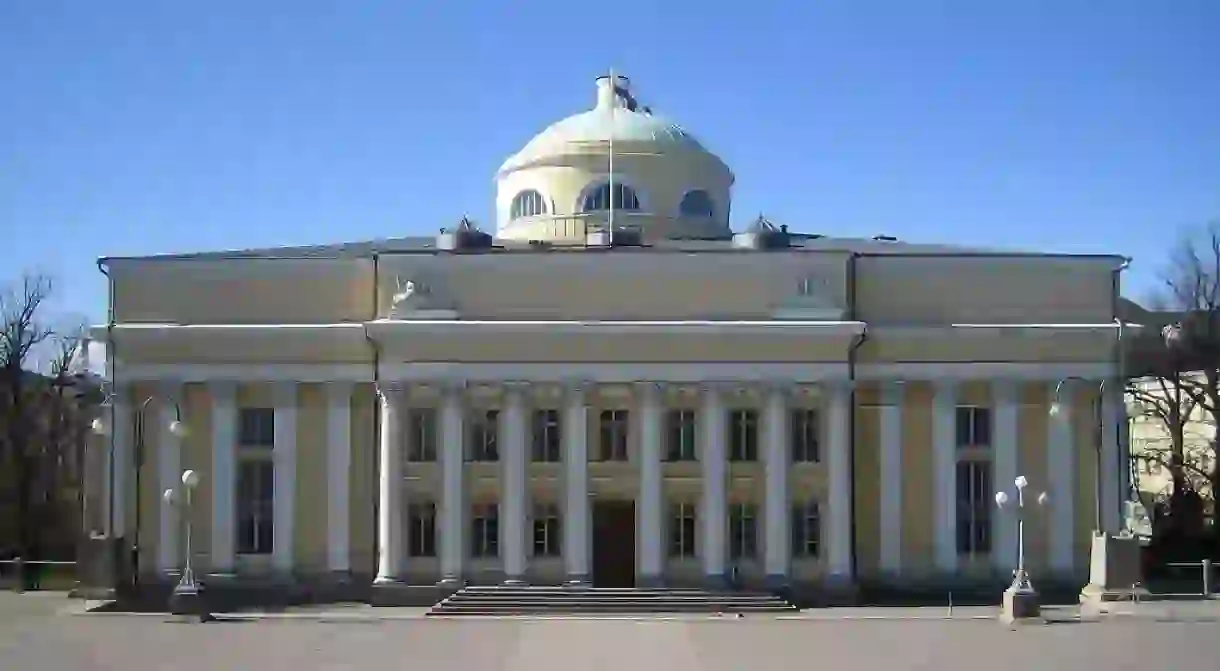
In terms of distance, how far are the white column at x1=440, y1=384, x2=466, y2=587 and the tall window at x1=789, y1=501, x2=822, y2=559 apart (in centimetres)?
855

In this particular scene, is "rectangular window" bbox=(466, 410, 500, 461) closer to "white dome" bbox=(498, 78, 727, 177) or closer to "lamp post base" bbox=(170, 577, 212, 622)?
"lamp post base" bbox=(170, 577, 212, 622)

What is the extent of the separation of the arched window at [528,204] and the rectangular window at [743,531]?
1405cm

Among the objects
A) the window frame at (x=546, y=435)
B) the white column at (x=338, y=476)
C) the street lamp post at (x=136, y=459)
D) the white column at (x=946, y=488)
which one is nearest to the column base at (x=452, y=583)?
the white column at (x=338, y=476)

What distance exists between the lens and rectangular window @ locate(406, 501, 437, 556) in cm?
3981

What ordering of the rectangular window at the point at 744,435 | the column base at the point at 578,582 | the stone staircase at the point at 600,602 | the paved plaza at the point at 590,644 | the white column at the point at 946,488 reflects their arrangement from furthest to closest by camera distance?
the white column at the point at 946,488, the rectangular window at the point at 744,435, the column base at the point at 578,582, the stone staircase at the point at 600,602, the paved plaza at the point at 590,644

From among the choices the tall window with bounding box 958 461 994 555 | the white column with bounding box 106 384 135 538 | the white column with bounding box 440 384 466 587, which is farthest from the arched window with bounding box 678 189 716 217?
the white column with bounding box 106 384 135 538

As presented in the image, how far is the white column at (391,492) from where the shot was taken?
39219 millimetres

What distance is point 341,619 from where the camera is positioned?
3591cm

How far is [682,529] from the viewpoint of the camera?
131ft

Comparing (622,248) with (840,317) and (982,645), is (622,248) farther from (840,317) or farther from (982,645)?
(982,645)

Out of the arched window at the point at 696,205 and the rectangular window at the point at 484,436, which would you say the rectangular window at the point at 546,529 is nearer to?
the rectangular window at the point at 484,436

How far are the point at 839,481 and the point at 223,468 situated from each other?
52.4 feet

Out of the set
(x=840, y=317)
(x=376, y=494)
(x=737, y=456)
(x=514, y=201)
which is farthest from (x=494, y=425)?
(x=514, y=201)

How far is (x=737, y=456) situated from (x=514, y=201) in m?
14.6
